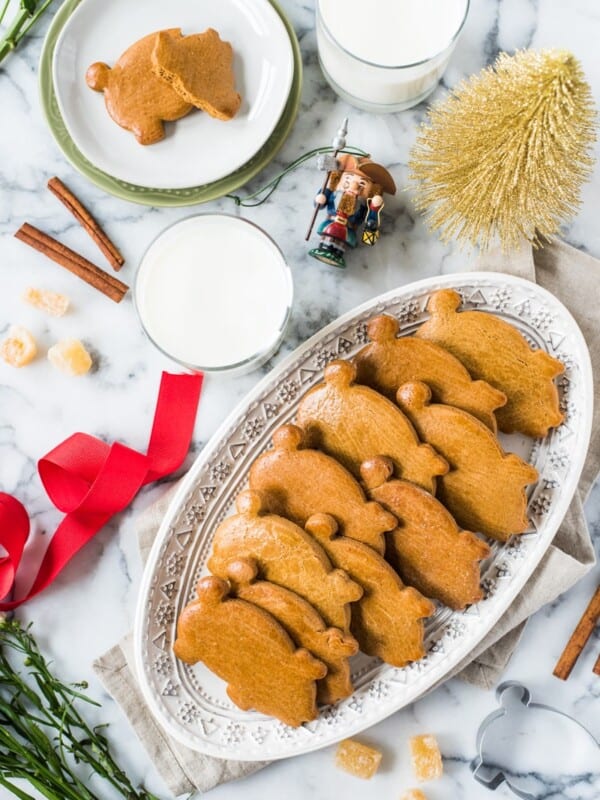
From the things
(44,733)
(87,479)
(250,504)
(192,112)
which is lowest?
(44,733)

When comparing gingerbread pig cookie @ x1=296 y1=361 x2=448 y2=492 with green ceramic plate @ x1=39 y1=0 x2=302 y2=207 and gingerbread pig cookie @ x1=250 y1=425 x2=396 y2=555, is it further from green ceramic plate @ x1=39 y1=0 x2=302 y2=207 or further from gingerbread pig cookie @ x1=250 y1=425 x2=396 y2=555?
green ceramic plate @ x1=39 y1=0 x2=302 y2=207

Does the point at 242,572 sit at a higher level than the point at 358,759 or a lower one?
higher

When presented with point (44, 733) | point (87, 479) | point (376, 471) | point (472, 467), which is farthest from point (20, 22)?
point (44, 733)

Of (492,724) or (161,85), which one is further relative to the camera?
(492,724)

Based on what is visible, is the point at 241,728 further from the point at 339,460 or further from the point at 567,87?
the point at 567,87

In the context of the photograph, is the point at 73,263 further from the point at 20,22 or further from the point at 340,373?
the point at 340,373

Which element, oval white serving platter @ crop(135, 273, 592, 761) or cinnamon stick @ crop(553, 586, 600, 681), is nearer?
oval white serving platter @ crop(135, 273, 592, 761)

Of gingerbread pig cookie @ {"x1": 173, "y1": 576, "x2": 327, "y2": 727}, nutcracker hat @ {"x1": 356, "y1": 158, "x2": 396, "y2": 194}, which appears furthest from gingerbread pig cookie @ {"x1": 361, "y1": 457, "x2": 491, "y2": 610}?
nutcracker hat @ {"x1": 356, "y1": 158, "x2": 396, "y2": 194}
